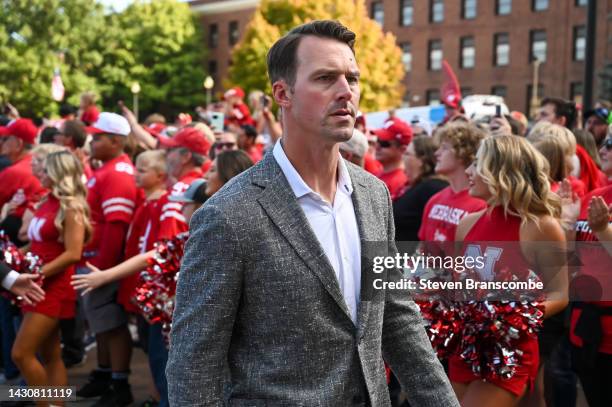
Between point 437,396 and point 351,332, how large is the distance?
0.39m

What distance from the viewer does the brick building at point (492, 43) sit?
43062 mm

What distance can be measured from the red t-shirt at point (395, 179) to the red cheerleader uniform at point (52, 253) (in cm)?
264

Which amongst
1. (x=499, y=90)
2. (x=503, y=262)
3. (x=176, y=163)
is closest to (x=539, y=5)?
(x=499, y=90)

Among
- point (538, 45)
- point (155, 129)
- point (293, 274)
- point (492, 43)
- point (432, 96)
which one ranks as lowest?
point (432, 96)

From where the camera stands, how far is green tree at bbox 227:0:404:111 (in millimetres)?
40031

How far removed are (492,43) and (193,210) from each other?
44.0 m

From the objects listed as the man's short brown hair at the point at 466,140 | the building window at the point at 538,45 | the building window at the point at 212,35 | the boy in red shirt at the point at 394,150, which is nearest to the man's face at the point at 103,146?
the boy in red shirt at the point at 394,150

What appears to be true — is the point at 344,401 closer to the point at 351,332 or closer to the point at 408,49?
the point at 351,332

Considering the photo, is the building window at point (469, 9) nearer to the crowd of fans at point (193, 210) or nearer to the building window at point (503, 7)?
the building window at point (503, 7)

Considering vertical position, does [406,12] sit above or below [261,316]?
above

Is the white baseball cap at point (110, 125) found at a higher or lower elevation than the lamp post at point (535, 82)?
higher

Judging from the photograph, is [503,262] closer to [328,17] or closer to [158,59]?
[328,17]

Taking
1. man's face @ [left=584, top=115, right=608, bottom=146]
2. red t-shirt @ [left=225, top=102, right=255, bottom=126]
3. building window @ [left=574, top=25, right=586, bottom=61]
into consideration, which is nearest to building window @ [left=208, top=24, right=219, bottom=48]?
building window @ [left=574, top=25, right=586, bottom=61]

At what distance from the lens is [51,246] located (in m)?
5.86
